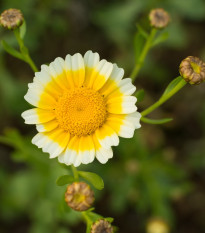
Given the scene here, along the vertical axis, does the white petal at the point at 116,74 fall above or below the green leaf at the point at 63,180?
above

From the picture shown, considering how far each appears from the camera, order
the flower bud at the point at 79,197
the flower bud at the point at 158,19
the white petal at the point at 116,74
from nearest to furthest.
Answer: the flower bud at the point at 79,197, the white petal at the point at 116,74, the flower bud at the point at 158,19

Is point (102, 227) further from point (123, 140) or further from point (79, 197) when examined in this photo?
point (123, 140)

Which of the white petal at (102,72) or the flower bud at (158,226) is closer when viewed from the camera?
the white petal at (102,72)

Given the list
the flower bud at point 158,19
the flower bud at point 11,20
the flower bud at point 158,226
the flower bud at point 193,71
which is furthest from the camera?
the flower bud at point 158,226

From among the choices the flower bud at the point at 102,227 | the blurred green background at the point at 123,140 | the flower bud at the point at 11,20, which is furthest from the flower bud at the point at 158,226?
the flower bud at the point at 11,20

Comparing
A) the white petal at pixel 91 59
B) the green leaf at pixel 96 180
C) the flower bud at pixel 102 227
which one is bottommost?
the flower bud at pixel 102 227

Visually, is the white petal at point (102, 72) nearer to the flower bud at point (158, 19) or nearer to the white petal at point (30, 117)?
the white petal at point (30, 117)

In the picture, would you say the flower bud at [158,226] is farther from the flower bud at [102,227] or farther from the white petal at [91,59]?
the white petal at [91,59]
